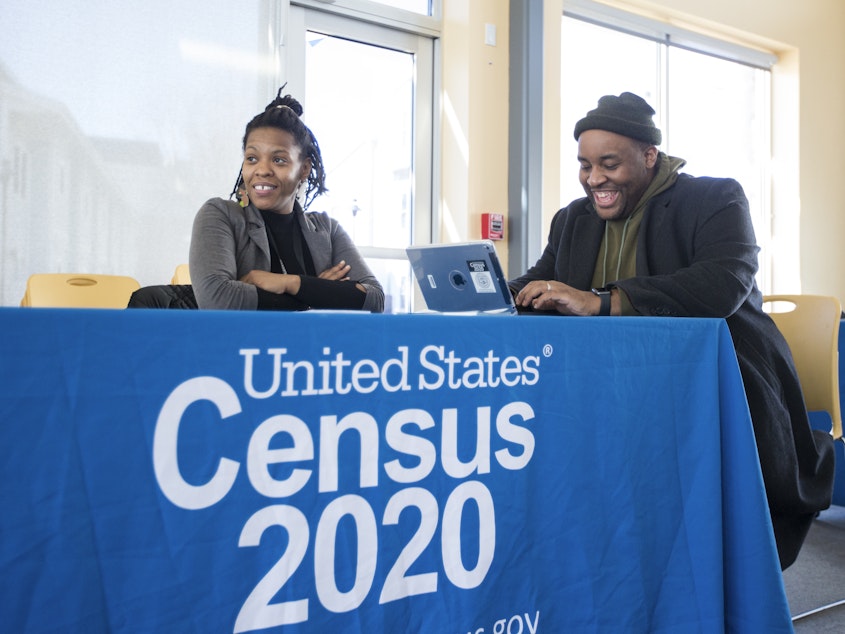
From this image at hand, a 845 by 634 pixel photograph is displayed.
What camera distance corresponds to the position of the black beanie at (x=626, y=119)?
1899 millimetres

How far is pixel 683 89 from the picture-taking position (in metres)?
5.26

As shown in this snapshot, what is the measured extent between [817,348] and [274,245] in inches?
61.2

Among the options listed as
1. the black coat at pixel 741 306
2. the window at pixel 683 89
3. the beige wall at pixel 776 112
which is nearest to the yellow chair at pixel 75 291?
the black coat at pixel 741 306

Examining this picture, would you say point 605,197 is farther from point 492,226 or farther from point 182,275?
point 492,226

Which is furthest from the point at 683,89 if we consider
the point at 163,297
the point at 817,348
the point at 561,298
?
the point at 163,297

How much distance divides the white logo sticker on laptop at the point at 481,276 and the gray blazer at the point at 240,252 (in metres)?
0.41

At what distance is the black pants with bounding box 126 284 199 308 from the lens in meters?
1.72

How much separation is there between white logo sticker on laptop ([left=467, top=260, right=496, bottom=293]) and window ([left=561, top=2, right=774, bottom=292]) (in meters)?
2.87

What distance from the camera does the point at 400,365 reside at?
1.03 metres

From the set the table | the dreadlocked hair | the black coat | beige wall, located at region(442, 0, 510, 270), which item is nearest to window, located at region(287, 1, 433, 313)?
beige wall, located at region(442, 0, 510, 270)

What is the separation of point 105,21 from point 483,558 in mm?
2969

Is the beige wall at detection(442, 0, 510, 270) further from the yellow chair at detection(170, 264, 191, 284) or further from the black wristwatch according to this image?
the black wristwatch

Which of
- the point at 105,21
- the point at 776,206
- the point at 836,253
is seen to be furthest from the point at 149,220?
the point at 836,253

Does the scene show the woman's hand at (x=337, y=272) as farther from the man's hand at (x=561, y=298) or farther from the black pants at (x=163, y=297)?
the man's hand at (x=561, y=298)
